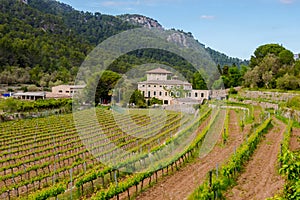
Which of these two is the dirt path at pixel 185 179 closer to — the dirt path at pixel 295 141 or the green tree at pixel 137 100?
the dirt path at pixel 295 141

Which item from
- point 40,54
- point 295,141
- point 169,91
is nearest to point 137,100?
point 169,91

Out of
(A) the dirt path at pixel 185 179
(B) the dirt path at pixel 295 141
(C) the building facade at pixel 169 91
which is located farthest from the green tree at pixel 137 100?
(A) the dirt path at pixel 185 179

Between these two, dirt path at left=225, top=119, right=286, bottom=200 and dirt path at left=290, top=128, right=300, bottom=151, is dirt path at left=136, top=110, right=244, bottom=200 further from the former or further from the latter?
dirt path at left=290, top=128, right=300, bottom=151

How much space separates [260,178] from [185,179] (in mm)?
2621

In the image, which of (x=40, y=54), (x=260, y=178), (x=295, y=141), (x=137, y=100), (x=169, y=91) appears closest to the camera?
(x=260, y=178)

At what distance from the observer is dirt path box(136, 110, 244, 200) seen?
10328mm

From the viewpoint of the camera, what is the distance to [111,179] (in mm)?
12109

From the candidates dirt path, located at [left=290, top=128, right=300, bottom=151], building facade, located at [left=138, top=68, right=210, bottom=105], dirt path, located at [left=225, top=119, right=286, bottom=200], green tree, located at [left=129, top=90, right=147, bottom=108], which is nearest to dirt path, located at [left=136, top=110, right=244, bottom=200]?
dirt path, located at [left=225, top=119, right=286, bottom=200]

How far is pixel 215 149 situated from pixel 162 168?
16.5 feet

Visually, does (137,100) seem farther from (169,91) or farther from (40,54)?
(40,54)

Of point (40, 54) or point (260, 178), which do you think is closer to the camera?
point (260, 178)

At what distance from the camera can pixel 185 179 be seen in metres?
11.9

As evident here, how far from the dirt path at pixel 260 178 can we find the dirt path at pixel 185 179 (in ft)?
4.30

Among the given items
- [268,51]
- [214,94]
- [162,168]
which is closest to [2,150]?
[162,168]
